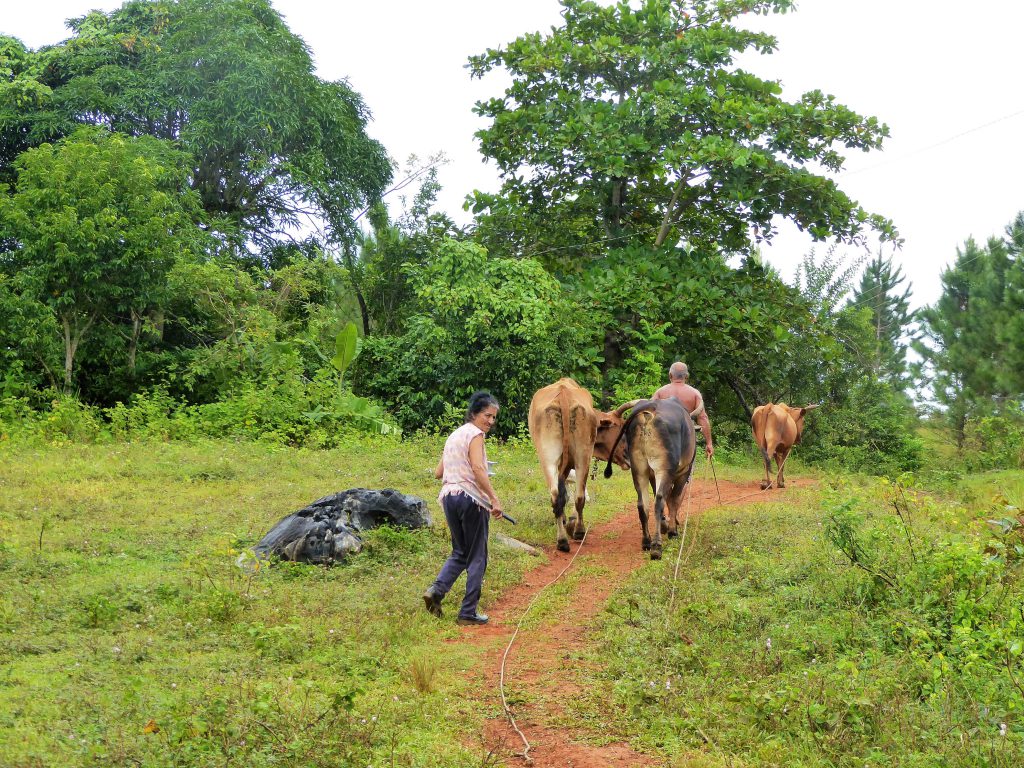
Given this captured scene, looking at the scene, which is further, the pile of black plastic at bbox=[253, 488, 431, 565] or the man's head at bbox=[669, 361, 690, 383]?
the man's head at bbox=[669, 361, 690, 383]

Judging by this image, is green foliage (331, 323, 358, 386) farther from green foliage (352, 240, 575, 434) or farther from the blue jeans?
the blue jeans

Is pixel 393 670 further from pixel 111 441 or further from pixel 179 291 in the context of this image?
pixel 179 291

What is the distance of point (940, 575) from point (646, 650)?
2.25m

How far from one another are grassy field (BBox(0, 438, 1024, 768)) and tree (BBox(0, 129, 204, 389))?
316 inches

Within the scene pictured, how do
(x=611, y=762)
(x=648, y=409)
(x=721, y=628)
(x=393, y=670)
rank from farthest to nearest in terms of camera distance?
(x=648, y=409)
(x=721, y=628)
(x=393, y=670)
(x=611, y=762)

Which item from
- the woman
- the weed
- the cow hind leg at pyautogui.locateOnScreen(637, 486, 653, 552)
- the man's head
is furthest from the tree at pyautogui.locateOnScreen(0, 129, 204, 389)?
the weed

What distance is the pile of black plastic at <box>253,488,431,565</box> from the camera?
28.9ft

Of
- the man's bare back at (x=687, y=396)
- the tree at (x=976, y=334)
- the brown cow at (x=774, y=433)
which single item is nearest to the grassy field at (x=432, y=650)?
the man's bare back at (x=687, y=396)

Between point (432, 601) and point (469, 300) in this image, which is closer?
point (432, 601)

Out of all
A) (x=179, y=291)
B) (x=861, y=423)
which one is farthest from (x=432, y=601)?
(x=861, y=423)

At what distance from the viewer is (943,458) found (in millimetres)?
21344

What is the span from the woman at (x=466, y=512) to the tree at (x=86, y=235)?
12324mm

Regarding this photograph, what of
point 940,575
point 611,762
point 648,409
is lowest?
point 611,762

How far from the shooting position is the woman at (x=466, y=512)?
24.7 feet
